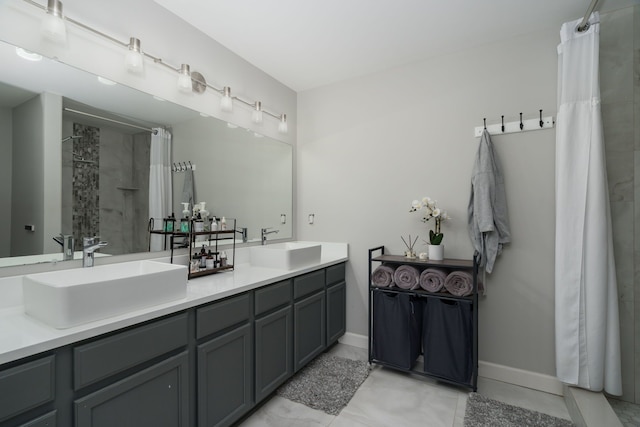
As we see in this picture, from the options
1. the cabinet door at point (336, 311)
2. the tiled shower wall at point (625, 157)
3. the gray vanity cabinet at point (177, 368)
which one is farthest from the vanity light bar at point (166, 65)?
the tiled shower wall at point (625, 157)

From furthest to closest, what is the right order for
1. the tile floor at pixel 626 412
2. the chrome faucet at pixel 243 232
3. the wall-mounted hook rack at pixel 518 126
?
the chrome faucet at pixel 243 232, the wall-mounted hook rack at pixel 518 126, the tile floor at pixel 626 412

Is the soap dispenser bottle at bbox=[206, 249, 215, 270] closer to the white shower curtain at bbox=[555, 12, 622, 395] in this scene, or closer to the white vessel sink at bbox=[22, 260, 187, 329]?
the white vessel sink at bbox=[22, 260, 187, 329]

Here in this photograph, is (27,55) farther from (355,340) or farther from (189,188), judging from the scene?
(355,340)

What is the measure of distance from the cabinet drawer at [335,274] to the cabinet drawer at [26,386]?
1.97 m

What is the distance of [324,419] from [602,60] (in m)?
3.01

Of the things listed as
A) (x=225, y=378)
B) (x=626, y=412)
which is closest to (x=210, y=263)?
(x=225, y=378)

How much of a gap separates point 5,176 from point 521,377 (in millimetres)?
3406

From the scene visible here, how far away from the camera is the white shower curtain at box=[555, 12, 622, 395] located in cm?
192

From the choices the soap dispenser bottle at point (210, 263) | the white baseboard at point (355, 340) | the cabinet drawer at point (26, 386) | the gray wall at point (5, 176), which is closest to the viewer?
the cabinet drawer at point (26, 386)

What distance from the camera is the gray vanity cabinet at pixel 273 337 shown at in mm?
1910

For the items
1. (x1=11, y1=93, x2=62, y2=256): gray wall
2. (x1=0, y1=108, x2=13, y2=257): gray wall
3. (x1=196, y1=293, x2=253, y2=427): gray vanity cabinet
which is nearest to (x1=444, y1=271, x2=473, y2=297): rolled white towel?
(x1=196, y1=293, x2=253, y2=427): gray vanity cabinet

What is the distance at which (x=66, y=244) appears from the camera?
61.5 inches

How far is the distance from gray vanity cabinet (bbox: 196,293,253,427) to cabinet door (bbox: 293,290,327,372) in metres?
0.50

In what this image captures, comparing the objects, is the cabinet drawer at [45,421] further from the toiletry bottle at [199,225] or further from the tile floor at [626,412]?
the tile floor at [626,412]
